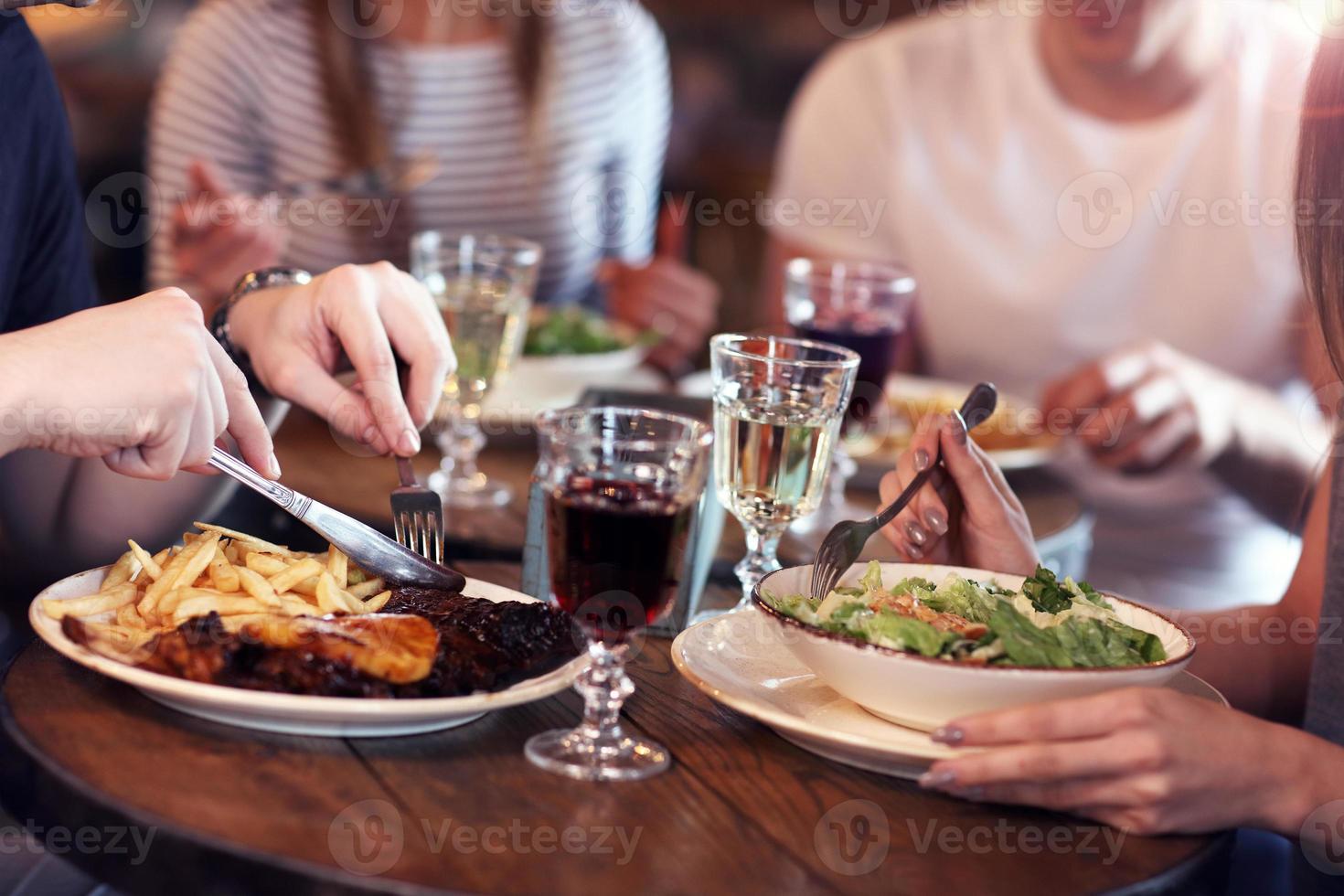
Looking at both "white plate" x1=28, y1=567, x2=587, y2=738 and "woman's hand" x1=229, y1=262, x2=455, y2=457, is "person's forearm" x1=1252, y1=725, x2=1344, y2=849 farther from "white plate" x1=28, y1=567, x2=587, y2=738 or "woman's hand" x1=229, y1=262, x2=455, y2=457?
"woman's hand" x1=229, y1=262, x2=455, y2=457

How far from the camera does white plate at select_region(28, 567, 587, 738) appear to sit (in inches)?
35.8

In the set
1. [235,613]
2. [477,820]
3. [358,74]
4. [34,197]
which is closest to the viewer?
[477,820]

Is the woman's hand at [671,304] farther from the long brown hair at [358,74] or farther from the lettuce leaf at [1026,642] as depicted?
the lettuce leaf at [1026,642]

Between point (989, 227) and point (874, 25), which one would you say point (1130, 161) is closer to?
point (989, 227)

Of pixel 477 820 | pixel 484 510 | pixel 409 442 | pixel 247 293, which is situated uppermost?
pixel 247 293

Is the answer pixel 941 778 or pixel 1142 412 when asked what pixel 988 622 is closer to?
pixel 941 778

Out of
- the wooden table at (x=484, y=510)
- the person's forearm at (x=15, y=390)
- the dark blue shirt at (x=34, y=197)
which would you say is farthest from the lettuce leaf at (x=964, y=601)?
the dark blue shirt at (x=34, y=197)

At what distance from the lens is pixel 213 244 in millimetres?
2295

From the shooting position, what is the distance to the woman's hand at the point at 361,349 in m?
1.29

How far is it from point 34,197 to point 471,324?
59 centimetres

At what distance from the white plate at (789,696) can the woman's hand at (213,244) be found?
4.64ft

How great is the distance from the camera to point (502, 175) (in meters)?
3.42

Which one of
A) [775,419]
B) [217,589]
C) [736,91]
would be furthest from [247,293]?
[736,91]

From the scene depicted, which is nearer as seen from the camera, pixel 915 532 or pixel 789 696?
pixel 789 696
